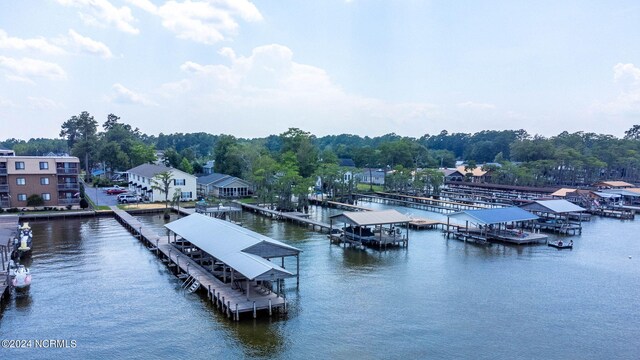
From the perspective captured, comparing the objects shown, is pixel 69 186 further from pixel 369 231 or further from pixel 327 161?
pixel 327 161

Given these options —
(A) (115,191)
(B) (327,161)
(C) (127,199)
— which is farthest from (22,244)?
(B) (327,161)

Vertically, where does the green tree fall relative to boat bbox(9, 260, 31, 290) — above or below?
above

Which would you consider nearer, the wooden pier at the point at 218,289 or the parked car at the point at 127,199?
the wooden pier at the point at 218,289

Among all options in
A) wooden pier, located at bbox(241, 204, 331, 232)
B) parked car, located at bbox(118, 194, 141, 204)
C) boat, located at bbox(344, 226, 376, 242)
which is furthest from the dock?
wooden pier, located at bbox(241, 204, 331, 232)

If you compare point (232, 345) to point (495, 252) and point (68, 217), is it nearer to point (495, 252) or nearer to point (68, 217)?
point (495, 252)

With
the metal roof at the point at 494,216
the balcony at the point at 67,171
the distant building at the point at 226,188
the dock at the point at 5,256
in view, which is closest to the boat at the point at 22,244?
the dock at the point at 5,256

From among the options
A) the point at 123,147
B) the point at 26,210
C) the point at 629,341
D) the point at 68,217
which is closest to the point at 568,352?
the point at 629,341

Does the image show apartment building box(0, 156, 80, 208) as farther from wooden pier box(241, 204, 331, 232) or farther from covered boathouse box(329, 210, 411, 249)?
covered boathouse box(329, 210, 411, 249)

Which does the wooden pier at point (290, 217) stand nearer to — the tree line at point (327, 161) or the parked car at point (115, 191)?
the tree line at point (327, 161)
